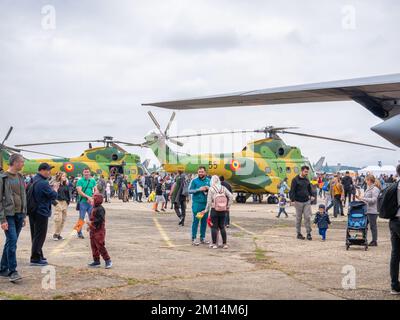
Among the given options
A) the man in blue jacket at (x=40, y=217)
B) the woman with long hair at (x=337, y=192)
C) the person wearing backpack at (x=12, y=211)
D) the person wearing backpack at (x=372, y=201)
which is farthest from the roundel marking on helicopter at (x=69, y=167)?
the person wearing backpack at (x=12, y=211)

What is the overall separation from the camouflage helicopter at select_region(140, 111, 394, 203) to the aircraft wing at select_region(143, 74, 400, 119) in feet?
37.0

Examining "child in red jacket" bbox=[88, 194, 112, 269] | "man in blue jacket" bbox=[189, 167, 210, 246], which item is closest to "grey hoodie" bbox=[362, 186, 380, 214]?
"man in blue jacket" bbox=[189, 167, 210, 246]

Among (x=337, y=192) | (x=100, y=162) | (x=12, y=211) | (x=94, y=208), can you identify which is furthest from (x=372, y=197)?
(x=100, y=162)

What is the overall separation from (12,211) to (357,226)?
719cm

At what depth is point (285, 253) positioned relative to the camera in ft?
32.6

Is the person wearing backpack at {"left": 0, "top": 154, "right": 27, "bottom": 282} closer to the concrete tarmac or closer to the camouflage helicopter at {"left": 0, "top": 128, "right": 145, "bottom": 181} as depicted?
the concrete tarmac

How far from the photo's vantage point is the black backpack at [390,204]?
6551 millimetres

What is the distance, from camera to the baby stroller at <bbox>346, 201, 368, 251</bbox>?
411 inches

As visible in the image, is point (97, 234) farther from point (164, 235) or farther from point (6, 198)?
point (164, 235)

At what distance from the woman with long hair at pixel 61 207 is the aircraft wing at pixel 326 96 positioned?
334cm

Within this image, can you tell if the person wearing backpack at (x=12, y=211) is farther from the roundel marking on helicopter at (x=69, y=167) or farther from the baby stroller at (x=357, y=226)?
the roundel marking on helicopter at (x=69, y=167)
